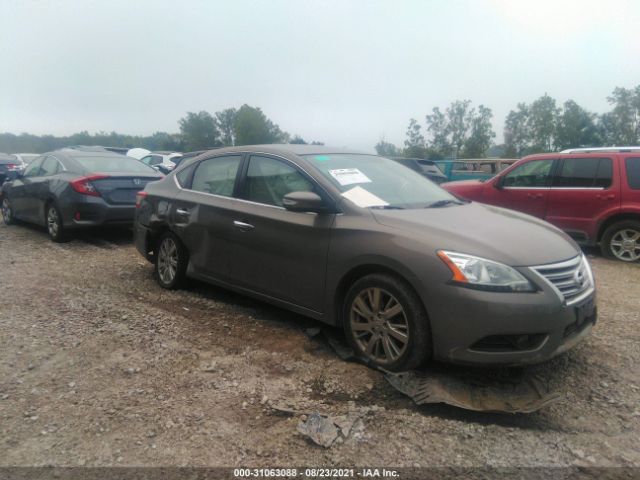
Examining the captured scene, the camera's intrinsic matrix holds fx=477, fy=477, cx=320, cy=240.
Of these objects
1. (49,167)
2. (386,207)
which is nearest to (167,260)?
(386,207)

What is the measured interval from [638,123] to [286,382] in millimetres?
74747

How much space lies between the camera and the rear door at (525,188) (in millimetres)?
7871

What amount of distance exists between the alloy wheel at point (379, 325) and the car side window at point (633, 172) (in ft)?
18.8

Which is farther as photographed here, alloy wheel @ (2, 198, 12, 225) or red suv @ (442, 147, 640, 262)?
alloy wheel @ (2, 198, 12, 225)

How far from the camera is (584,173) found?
7.49 m

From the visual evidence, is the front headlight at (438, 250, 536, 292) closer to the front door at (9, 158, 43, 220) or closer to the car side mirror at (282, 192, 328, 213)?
the car side mirror at (282, 192, 328, 213)

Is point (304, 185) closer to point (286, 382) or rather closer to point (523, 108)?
point (286, 382)

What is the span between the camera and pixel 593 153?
24.7 feet

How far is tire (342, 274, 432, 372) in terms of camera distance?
9.85 ft

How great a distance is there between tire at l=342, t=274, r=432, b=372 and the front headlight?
→ 0.32 meters

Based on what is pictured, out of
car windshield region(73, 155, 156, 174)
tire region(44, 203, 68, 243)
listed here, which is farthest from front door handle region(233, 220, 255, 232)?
tire region(44, 203, 68, 243)

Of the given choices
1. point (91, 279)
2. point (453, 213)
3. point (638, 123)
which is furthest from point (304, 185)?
point (638, 123)

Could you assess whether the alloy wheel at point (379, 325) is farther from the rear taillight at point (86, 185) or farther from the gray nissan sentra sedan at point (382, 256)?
the rear taillight at point (86, 185)

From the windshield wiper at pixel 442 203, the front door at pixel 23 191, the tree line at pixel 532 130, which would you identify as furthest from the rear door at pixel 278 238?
the tree line at pixel 532 130
